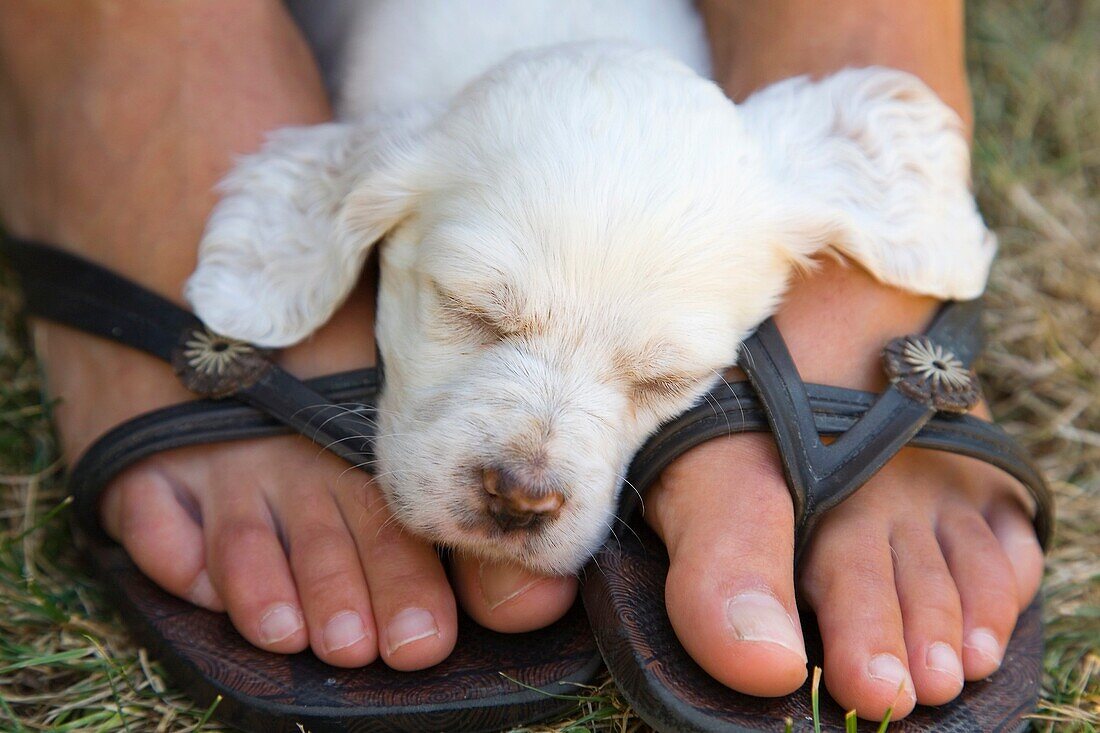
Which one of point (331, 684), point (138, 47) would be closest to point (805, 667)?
point (331, 684)

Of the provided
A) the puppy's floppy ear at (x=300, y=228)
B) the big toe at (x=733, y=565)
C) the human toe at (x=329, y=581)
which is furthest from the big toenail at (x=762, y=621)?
the puppy's floppy ear at (x=300, y=228)

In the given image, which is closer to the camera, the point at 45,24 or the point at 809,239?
the point at 809,239

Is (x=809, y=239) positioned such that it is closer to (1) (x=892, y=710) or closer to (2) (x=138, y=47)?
(1) (x=892, y=710)

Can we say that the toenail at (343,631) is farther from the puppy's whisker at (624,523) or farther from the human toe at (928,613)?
the human toe at (928,613)

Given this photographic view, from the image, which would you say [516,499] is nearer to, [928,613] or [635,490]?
[635,490]

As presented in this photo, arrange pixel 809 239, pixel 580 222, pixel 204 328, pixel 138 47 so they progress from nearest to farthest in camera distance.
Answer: pixel 580 222
pixel 809 239
pixel 204 328
pixel 138 47

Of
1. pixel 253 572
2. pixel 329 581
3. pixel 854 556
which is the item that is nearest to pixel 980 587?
pixel 854 556

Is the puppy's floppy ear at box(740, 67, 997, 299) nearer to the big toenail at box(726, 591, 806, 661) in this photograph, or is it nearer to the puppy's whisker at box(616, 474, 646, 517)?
the puppy's whisker at box(616, 474, 646, 517)
